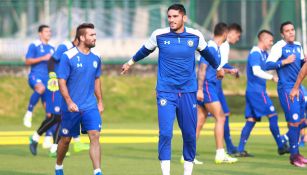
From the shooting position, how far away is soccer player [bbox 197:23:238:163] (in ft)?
53.4

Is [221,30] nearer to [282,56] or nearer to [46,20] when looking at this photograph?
[282,56]

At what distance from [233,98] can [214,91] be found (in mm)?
12722

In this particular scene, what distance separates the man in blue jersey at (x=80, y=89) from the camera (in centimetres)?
1343

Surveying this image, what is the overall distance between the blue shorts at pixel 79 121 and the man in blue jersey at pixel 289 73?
359 centimetres

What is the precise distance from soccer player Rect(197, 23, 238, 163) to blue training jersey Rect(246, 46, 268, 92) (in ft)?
3.64

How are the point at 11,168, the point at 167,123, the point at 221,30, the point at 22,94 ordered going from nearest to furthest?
the point at 167,123, the point at 11,168, the point at 221,30, the point at 22,94

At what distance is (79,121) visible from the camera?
13.6 metres

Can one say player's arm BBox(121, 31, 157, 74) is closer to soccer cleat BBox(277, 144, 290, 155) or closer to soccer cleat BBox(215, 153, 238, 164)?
soccer cleat BBox(215, 153, 238, 164)

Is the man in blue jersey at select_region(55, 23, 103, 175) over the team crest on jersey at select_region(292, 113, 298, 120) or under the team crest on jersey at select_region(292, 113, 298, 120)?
over

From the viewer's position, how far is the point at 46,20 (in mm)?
31391

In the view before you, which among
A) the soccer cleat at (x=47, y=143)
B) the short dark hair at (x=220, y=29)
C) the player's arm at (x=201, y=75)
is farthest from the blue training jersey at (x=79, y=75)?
the soccer cleat at (x=47, y=143)

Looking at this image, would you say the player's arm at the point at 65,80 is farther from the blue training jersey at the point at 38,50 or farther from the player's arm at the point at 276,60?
the blue training jersey at the point at 38,50

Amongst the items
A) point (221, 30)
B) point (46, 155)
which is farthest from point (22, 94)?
point (221, 30)

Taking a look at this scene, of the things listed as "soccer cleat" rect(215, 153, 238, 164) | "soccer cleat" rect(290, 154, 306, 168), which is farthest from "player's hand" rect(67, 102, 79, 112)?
"soccer cleat" rect(290, 154, 306, 168)
